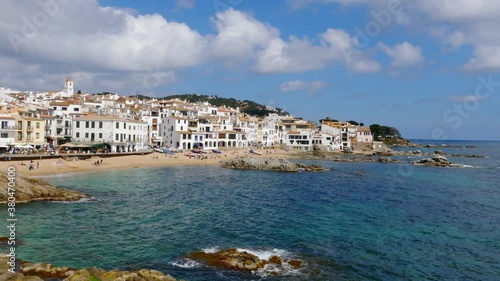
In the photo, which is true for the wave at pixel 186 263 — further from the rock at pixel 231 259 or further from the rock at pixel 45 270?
the rock at pixel 45 270

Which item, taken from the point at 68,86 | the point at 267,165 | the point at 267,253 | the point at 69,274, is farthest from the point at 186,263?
the point at 68,86

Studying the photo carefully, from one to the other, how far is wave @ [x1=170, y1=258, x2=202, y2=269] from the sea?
54 millimetres

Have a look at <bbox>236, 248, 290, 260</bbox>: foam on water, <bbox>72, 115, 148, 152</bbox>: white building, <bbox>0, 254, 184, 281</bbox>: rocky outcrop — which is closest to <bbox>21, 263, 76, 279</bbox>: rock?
<bbox>0, 254, 184, 281</bbox>: rocky outcrop

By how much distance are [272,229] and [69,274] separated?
47.2 feet

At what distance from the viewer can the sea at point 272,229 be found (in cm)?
1978

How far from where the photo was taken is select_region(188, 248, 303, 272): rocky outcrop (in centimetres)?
1919

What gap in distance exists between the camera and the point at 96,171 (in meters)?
54.2

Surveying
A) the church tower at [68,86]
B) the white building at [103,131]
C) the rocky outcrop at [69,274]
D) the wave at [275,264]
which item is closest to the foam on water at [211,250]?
the wave at [275,264]

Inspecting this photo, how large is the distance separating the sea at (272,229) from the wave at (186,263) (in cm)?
5

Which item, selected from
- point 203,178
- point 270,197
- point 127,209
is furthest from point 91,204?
point 203,178

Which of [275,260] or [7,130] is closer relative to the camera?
[275,260]

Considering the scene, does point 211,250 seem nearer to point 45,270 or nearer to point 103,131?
point 45,270

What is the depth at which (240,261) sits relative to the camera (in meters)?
19.6

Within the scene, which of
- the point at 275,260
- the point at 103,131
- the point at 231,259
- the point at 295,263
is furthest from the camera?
the point at 103,131
